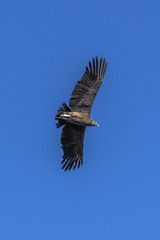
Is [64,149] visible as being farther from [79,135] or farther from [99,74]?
[99,74]

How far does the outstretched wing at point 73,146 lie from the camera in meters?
30.3

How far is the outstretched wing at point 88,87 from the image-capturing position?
29.0 meters

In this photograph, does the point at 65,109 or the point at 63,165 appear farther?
the point at 63,165

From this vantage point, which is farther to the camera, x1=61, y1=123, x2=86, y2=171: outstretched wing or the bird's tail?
x1=61, y1=123, x2=86, y2=171: outstretched wing

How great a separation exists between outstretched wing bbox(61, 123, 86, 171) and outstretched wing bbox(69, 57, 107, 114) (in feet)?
5.43

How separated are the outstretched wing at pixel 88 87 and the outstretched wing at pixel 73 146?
1.66 metres

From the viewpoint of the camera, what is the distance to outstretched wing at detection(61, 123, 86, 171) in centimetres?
3034

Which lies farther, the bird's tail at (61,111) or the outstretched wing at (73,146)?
the outstretched wing at (73,146)

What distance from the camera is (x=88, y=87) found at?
2908 centimetres

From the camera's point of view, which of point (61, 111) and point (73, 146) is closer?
point (61, 111)

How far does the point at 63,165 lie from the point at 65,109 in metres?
3.73

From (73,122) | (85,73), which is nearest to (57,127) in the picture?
(73,122)

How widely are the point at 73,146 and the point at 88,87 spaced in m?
3.43

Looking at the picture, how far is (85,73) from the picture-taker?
2908 centimetres
